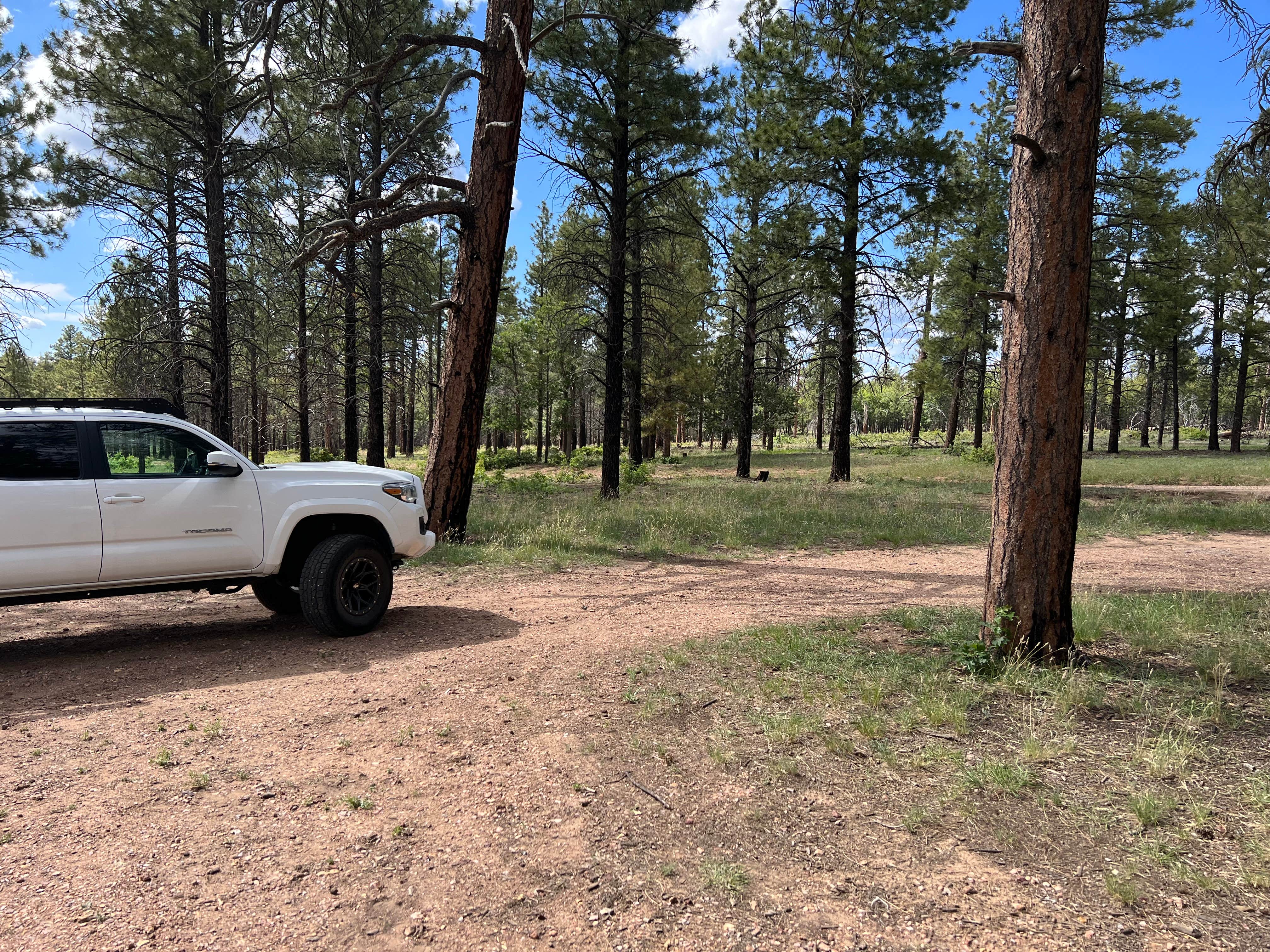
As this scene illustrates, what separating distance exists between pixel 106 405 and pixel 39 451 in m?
0.58

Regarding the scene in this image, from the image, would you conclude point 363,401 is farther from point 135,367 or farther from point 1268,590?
point 1268,590

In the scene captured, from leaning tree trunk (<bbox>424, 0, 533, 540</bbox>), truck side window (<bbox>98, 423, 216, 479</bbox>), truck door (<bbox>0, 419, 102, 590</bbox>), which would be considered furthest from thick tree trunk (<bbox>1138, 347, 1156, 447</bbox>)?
truck door (<bbox>0, 419, 102, 590</bbox>)

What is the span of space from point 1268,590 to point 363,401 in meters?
19.4

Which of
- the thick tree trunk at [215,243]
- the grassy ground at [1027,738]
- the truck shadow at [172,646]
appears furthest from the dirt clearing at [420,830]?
the thick tree trunk at [215,243]

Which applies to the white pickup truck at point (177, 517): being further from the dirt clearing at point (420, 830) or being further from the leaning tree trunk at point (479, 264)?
the leaning tree trunk at point (479, 264)

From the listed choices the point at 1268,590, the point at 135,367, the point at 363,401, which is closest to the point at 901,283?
the point at 1268,590

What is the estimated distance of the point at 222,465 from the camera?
5.31m

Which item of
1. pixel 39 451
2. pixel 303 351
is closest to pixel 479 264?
pixel 39 451

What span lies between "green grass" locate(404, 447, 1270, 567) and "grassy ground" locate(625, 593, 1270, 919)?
497 centimetres

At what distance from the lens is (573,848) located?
2.78 m

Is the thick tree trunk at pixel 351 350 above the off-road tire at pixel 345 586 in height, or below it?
above

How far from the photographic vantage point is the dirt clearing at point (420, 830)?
231 cm

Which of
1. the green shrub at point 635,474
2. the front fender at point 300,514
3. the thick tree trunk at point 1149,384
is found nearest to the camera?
the front fender at point 300,514

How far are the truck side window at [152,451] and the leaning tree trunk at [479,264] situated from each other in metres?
4.52
